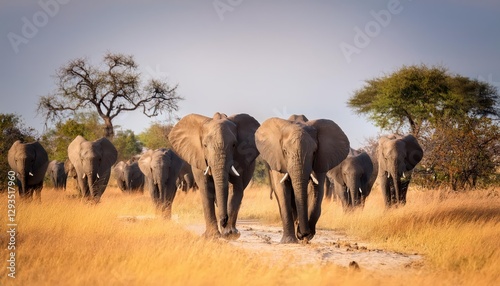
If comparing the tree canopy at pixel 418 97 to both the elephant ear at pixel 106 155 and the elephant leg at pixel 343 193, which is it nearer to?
the elephant leg at pixel 343 193

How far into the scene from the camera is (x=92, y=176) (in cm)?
2028

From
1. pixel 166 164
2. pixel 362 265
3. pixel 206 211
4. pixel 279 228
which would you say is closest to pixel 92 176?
pixel 166 164

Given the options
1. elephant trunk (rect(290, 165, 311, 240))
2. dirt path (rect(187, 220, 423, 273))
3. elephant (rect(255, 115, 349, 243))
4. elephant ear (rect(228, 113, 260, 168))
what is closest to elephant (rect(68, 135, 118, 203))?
elephant ear (rect(228, 113, 260, 168))

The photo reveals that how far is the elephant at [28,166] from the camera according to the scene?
21000 mm

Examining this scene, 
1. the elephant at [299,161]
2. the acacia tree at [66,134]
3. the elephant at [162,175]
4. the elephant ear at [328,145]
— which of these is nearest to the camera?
the elephant at [299,161]

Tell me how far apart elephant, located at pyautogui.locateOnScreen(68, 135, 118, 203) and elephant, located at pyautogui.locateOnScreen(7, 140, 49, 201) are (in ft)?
4.02

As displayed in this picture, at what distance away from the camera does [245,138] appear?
1359 cm

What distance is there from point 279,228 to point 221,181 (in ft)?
16.6

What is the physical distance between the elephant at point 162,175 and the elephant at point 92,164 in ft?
5.30

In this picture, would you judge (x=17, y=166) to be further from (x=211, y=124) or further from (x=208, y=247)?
(x=208, y=247)

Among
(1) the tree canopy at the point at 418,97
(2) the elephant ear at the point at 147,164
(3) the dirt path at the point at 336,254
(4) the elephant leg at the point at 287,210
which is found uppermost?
(1) the tree canopy at the point at 418,97

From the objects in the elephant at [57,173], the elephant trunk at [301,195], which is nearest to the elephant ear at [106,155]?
the elephant trunk at [301,195]

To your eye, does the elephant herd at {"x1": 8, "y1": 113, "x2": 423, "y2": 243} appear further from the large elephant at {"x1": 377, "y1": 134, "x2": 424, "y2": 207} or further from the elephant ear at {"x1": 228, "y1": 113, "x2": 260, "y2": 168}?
the large elephant at {"x1": 377, "y1": 134, "x2": 424, "y2": 207}

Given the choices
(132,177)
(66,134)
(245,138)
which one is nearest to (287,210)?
(245,138)
